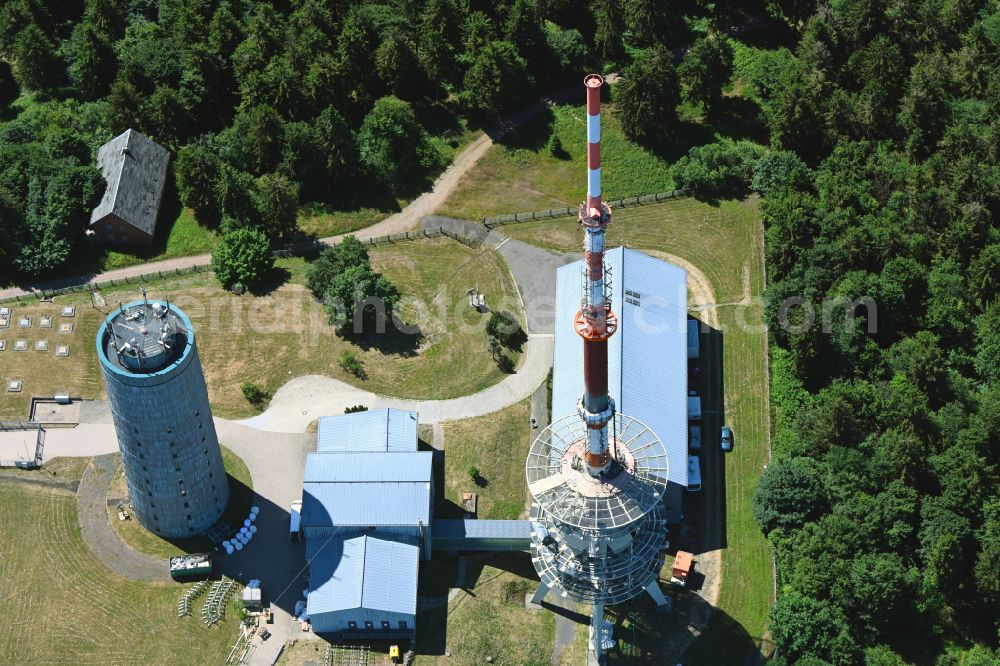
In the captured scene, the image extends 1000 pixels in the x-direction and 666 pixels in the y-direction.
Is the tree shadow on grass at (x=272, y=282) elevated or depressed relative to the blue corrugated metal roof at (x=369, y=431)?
elevated

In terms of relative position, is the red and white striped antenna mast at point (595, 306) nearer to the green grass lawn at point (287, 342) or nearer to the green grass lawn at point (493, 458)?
the green grass lawn at point (493, 458)

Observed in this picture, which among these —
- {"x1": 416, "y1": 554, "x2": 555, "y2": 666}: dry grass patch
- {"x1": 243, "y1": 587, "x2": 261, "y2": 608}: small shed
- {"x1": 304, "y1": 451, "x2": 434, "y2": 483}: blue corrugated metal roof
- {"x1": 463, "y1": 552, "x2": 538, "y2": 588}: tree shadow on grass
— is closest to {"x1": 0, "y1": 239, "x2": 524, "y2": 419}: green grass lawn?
{"x1": 304, "y1": 451, "x2": 434, "y2": 483}: blue corrugated metal roof

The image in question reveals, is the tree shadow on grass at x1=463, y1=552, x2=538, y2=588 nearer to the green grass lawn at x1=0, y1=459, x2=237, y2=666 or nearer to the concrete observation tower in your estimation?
the concrete observation tower

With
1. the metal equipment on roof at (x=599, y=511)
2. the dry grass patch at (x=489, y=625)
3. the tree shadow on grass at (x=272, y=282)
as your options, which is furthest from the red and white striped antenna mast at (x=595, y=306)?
the tree shadow on grass at (x=272, y=282)

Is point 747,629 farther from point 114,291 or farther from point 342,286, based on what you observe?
point 114,291

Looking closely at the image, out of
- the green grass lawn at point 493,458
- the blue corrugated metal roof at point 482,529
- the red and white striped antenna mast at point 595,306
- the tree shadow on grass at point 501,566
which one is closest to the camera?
the red and white striped antenna mast at point 595,306

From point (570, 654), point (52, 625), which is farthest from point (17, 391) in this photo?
point (570, 654)
